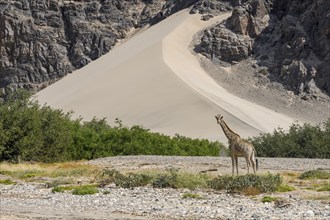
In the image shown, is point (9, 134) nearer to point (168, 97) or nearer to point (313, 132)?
point (313, 132)

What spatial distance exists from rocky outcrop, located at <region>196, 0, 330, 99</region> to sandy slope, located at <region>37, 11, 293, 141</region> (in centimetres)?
691

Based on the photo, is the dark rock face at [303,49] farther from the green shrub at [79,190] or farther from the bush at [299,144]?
the green shrub at [79,190]

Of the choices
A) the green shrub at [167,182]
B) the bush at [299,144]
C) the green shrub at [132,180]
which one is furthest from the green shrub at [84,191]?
the bush at [299,144]

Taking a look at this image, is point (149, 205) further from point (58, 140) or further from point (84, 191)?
point (58, 140)

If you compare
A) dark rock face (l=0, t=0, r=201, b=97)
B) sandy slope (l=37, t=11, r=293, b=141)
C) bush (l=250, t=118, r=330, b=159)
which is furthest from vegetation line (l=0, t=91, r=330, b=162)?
dark rock face (l=0, t=0, r=201, b=97)

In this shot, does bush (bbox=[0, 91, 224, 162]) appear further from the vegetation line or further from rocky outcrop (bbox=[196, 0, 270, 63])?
rocky outcrop (bbox=[196, 0, 270, 63])

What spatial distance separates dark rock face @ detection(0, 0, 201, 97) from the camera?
125625 mm

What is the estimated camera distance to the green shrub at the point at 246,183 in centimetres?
1752

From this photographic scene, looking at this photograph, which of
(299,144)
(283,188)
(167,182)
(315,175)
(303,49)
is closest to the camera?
(283,188)

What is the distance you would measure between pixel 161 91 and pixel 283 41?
24.7 m

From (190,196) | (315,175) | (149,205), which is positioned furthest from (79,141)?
(149,205)

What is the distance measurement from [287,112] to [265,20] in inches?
1097

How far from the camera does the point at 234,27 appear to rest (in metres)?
112

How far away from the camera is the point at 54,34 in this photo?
12975cm
